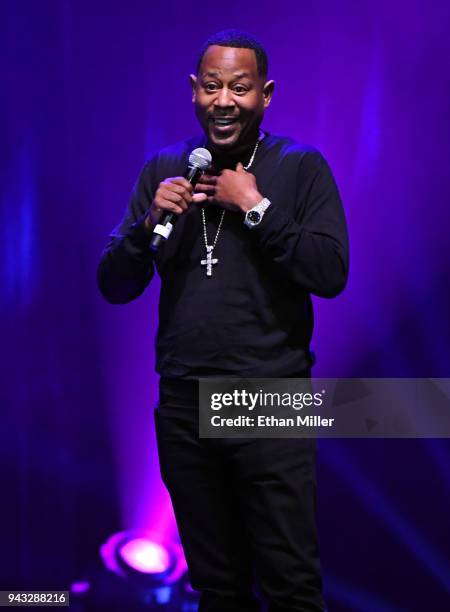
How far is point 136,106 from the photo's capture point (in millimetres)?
2760

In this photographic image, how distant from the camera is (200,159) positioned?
6.18ft

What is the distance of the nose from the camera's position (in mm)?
1887

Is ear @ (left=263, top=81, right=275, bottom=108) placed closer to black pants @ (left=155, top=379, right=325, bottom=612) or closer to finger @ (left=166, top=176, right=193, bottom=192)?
finger @ (left=166, top=176, right=193, bottom=192)

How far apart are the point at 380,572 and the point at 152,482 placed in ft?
2.52

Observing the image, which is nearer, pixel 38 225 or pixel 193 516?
pixel 193 516

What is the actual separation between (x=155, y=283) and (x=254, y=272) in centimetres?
97

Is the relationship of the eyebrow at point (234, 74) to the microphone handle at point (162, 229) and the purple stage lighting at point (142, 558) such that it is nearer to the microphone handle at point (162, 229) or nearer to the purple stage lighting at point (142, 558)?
the microphone handle at point (162, 229)

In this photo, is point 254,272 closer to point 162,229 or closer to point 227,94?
point 162,229

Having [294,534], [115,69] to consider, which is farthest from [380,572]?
[115,69]

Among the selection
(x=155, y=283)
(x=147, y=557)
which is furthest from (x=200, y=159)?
(x=147, y=557)

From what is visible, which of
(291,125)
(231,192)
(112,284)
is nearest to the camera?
(231,192)

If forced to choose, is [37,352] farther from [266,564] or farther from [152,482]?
[266,564]

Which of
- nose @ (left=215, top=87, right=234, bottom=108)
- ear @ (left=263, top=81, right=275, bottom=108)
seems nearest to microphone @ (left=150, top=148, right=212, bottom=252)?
nose @ (left=215, top=87, right=234, bottom=108)

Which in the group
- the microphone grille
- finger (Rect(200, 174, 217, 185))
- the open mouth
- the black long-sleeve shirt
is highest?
the open mouth
